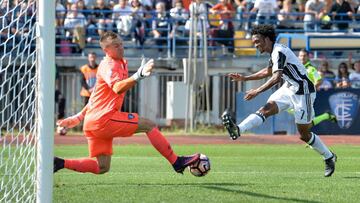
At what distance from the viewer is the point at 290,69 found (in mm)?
13680

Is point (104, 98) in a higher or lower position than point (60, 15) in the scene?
lower

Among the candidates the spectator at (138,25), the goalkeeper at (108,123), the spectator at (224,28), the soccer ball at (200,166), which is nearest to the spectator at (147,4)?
the spectator at (138,25)

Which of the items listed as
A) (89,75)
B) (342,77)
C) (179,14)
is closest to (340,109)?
(342,77)

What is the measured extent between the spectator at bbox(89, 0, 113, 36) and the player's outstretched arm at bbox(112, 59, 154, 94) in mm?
17680

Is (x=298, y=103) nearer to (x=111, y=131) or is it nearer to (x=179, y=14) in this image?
(x=111, y=131)

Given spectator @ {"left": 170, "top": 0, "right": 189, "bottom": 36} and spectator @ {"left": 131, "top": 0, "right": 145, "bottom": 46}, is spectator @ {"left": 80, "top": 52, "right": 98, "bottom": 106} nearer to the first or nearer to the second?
spectator @ {"left": 131, "top": 0, "right": 145, "bottom": 46}

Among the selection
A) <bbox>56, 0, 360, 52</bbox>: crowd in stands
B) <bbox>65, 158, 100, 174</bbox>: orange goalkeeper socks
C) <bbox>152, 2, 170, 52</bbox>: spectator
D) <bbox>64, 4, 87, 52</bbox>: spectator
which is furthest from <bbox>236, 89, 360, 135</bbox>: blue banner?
<bbox>65, 158, 100, 174</bbox>: orange goalkeeper socks

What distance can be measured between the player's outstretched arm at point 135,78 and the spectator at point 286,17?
62.2 ft

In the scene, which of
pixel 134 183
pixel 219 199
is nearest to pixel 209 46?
pixel 134 183

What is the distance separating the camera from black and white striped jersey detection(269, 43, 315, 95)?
44.3ft

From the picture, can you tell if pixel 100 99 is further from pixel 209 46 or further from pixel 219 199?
pixel 209 46

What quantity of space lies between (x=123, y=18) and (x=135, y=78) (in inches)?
735

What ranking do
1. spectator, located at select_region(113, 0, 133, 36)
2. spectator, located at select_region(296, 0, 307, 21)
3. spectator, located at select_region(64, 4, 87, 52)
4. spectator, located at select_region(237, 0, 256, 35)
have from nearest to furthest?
spectator, located at select_region(64, 4, 87, 52), spectator, located at select_region(113, 0, 133, 36), spectator, located at select_region(237, 0, 256, 35), spectator, located at select_region(296, 0, 307, 21)

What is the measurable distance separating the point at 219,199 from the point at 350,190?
1723 millimetres
